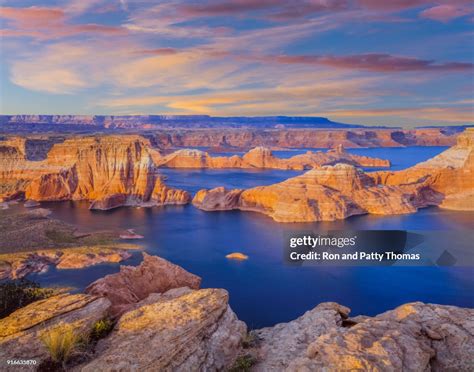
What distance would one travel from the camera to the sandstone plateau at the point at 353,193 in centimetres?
7000

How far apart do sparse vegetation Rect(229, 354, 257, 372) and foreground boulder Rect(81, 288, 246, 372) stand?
0.19 metres

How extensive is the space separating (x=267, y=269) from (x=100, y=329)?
33318mm

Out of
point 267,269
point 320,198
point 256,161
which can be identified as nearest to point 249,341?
point 267,269

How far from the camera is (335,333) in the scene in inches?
469

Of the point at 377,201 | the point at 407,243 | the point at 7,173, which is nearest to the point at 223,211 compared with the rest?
the point at 377,201

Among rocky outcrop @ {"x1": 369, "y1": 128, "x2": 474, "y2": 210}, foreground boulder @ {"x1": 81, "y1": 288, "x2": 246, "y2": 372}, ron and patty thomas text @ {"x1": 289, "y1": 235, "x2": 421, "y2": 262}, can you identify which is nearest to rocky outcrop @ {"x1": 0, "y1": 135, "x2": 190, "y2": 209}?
ron and patty thomas text @ {"x1": 289, "y1": 235, "x2": 421, "y2": 262}

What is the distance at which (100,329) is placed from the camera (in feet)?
44.5

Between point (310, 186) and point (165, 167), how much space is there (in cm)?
10019

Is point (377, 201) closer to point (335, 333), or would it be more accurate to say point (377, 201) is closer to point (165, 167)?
point (335, 333)

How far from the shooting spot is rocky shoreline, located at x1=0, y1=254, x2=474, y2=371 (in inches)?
440

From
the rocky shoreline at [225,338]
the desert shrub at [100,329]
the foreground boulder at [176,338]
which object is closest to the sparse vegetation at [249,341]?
the rocky shoreline at [225,338]

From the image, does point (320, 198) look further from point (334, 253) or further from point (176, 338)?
point (176, 338)

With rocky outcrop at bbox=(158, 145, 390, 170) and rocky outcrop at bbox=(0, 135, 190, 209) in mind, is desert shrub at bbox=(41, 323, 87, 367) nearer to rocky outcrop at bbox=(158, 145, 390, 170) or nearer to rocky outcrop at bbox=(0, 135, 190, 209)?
rocky outcrop at bbox=(0, 135, 190, 209)

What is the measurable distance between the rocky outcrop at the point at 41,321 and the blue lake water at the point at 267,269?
18.1m
